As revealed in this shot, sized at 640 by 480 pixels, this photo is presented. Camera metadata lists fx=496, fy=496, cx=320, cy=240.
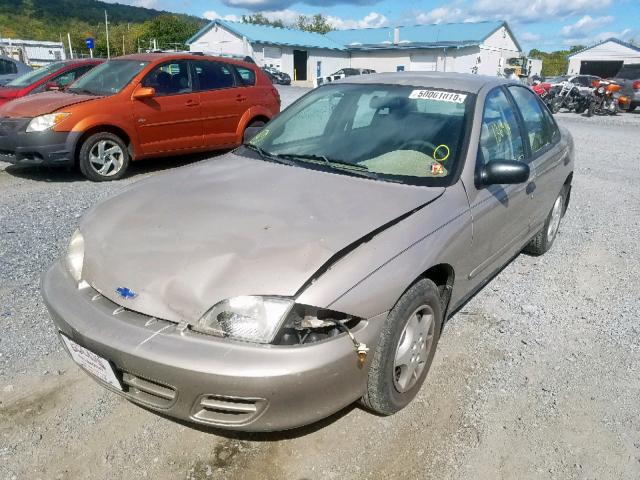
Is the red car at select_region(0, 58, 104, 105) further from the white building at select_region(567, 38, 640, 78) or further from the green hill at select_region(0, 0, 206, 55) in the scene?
the green hill at select_region(0, 0, 206, 55)

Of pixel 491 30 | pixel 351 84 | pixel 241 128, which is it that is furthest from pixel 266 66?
pixel 351 84

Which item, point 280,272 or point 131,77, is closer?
point 280,272

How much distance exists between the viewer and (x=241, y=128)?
7.84 m

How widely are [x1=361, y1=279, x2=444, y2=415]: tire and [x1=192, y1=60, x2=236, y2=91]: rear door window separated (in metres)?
6.04

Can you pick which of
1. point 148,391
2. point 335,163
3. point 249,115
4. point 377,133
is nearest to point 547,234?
point 377,133

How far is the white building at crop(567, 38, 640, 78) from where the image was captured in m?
39.8

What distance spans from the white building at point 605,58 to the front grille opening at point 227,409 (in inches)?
1858

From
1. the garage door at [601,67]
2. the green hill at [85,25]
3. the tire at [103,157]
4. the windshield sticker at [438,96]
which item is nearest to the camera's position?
the windshield sticker at [438,96]

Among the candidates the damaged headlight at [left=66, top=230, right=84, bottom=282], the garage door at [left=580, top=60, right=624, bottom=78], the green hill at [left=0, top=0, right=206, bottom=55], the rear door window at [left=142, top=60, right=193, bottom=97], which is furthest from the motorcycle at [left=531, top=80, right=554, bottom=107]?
the green hill at [left=0, top=0, right=206, bottom=55]

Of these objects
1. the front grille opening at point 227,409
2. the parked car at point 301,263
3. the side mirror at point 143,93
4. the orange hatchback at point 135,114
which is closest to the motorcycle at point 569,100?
the orange hatchback at point 135,114

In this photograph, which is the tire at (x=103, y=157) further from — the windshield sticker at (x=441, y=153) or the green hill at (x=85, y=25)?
the green hill at (x=85, y=25)

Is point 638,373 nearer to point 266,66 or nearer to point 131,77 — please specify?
point 131,77

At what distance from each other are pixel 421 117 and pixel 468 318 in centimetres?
143

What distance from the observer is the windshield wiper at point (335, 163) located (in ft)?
9.34
